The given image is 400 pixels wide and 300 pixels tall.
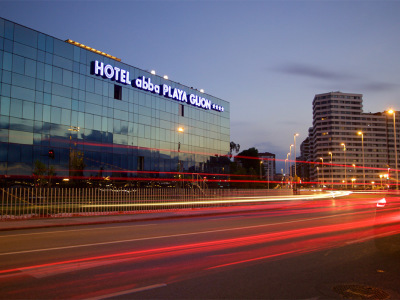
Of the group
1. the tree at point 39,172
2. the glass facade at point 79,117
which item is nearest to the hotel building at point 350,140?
the glass facade at point 79,117

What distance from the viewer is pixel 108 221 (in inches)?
774

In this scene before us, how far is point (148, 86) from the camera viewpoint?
51.9m

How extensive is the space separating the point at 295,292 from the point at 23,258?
696 cm

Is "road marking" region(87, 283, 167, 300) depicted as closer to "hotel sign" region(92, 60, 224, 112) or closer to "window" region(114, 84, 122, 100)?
"hotel sign" region(92, 60, 224, 112)

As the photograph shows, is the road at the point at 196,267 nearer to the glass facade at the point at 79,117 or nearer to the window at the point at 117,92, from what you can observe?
the glass facade at the point at 79,117

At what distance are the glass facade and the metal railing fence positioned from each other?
16.8 meters

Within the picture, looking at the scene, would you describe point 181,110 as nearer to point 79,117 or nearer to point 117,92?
point 117,92

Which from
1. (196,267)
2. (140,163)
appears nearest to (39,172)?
(140,163)

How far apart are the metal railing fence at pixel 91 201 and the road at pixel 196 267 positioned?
6733 millimetres

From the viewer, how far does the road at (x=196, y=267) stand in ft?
21.3

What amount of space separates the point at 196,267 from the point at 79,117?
124 ft

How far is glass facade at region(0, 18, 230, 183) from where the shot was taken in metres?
36.4

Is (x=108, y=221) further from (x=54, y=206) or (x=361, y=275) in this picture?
(x=361, y=275)

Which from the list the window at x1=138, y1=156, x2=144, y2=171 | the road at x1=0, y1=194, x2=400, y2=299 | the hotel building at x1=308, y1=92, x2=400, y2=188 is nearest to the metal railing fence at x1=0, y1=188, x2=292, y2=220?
the road at x1=0, y1=194, x2=400, y2=299
